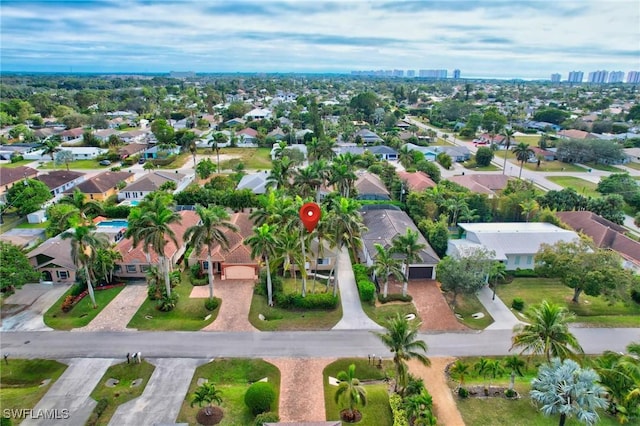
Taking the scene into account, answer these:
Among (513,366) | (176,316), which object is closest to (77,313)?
(176,316)

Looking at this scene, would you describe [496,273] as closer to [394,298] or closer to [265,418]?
[394,298]

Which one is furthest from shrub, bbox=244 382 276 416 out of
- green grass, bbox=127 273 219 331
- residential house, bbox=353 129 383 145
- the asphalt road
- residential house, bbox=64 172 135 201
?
residential house, bbox=353 129 383 145

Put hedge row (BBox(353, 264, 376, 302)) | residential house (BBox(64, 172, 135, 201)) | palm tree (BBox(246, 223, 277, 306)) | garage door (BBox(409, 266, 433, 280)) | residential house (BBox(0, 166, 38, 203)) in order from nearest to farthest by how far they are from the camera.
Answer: palm tree (BBox(246, 223, 277, 306)) → hedge row (BBox(353, 264, 376, 302)) → garage door (BBox(409, 266, 433, 280)) → residential house (BBox(64, 172, 135, 201)) → residential house (BBox(0, 166, 38, 203))

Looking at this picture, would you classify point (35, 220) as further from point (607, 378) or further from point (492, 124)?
point (492, 124)

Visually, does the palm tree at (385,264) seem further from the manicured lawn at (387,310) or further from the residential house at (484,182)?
the residential house at (484,182)

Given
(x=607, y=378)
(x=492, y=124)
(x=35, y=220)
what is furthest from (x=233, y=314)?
(x=492, y=124)
